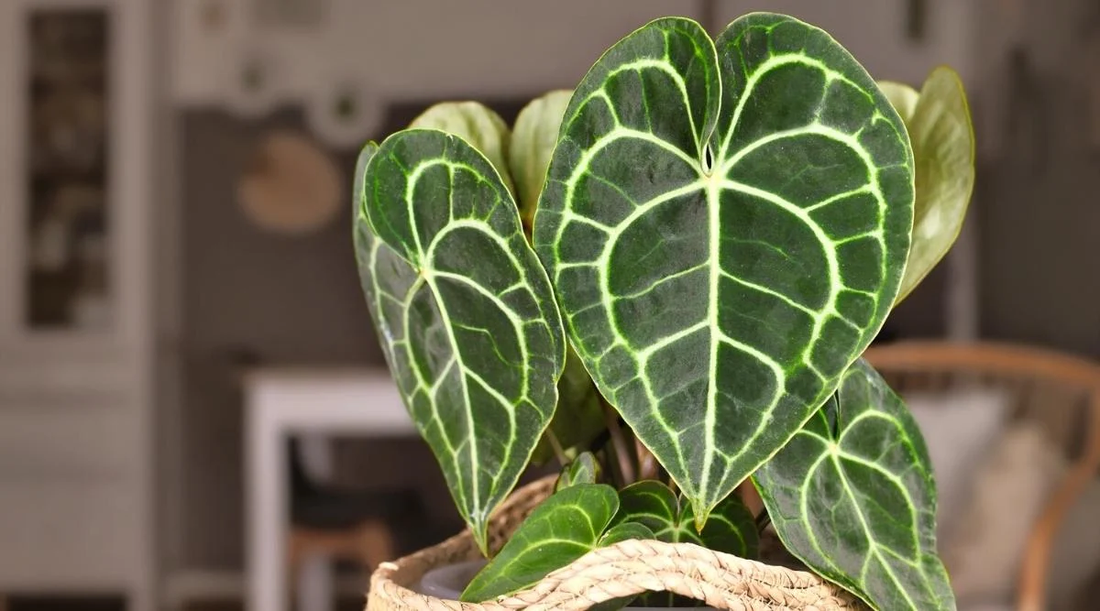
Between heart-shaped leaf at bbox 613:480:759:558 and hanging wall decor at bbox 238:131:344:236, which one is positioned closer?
heart-shaped leaf at bbox 613:480:759:558

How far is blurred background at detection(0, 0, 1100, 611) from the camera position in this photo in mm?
2879

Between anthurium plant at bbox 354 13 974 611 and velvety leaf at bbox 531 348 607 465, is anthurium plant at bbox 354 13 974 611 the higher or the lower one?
the higher one

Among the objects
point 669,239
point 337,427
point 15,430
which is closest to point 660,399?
point 669,239

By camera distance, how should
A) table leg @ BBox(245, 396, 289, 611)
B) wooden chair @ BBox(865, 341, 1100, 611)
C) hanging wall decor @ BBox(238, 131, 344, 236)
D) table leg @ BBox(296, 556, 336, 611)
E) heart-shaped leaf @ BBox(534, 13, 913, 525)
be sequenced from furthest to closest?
hanging wall decor @ BBox(238, 131, 344, 236), table leg @ BBox(296, 556, 336, 611), table leg @ BBox(245, 396, 289, 611), wooden chair @ BBox(865, 341, 1100, 611), heart-shaped leaf @ BBox(534, 13, 913, 525)

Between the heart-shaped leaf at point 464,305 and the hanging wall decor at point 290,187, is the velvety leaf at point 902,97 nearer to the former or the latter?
the heart-shaped leaf at point 464,305

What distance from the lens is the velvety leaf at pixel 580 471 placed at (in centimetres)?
39

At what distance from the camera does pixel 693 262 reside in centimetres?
34

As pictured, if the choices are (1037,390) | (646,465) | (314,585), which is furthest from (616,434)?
(314,585)

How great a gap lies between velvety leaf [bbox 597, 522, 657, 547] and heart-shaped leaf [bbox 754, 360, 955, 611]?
0.14 feet

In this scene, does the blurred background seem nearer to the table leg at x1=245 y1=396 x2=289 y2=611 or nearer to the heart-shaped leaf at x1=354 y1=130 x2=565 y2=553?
the table leg at x1=245 y1=396 x2=289 y2=611

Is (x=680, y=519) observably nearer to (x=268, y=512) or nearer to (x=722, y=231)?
(x=722, y=231)

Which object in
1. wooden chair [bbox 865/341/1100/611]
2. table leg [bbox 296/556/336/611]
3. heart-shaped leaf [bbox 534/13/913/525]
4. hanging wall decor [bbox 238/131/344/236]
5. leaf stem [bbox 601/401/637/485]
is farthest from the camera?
hanging wall decor [bbox 238/131/344/236]

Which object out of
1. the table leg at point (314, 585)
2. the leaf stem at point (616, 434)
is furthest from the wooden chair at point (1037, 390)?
the table leg at point (314, 585)

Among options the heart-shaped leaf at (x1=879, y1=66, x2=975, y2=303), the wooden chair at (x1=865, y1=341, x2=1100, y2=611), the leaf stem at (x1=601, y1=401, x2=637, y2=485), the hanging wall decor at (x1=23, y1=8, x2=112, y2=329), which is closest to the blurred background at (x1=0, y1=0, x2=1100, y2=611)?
the hanging wall decor at (x1=23, y1=8, x2=112, y2=329)
